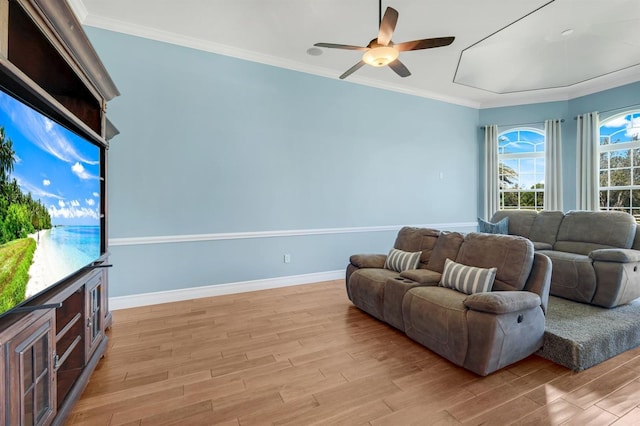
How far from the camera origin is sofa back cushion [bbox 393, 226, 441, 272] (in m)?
3.20

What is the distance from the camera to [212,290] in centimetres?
383

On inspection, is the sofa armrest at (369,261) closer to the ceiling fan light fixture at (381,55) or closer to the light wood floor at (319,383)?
the light wood floor at (319,383)

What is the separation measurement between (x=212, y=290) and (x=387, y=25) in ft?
11.5

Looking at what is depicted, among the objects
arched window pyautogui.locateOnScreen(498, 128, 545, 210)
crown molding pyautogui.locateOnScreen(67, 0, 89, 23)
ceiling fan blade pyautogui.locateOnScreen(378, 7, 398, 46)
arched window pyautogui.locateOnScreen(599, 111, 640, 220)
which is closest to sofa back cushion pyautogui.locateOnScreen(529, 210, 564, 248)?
arched window pyautogui.locateOnScreen(498, 128, 545, 210)

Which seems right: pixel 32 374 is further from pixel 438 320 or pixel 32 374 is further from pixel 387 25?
pixel 387 25

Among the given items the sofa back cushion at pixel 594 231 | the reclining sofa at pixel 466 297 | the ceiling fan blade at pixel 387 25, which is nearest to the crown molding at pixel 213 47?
the ceiling fan blade at pixel 387 25

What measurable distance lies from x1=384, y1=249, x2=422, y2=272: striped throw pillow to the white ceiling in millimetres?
2595

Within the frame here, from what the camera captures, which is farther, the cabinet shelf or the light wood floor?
→ the light wood floor

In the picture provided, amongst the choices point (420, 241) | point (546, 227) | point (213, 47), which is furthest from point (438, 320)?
point (213, 47)

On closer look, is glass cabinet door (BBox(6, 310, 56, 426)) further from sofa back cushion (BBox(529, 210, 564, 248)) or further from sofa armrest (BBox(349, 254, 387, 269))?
sofa back cushion (BBox(529, 210, 564, 248))

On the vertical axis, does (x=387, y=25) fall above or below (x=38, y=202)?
above

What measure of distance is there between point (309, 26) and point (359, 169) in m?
2.19

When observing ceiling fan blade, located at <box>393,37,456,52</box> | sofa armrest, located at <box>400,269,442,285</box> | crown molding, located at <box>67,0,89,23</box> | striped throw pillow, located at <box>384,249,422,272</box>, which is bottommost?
sofa armrest, located at <box>400,269,442,285</box>

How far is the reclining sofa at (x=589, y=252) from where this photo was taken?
302cm
